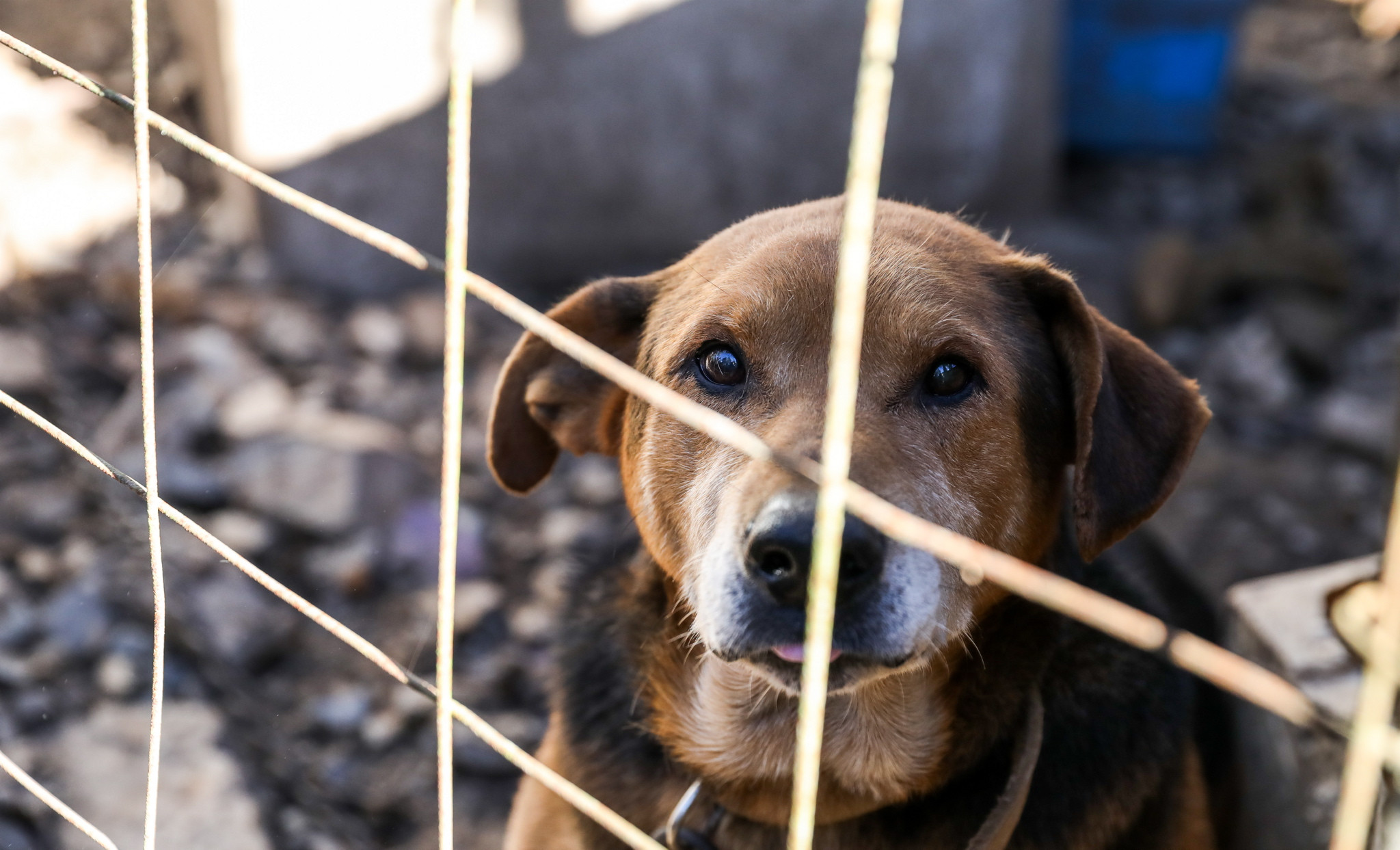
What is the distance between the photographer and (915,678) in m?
2.18

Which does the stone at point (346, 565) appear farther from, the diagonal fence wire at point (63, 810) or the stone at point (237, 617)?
the diagonal fence wire at point (63, 810)

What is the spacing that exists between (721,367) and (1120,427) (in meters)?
0.75

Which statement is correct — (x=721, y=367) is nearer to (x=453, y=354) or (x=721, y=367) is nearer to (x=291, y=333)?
(x=453, y=354)

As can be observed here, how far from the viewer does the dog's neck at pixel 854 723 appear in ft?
7.01

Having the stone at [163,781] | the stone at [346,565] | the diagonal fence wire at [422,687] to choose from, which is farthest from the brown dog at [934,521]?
the stone at [346,565]

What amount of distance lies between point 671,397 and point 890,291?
1.02 m

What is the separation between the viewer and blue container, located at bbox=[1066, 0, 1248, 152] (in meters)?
7.38

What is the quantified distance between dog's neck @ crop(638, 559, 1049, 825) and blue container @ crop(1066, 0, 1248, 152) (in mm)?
6381

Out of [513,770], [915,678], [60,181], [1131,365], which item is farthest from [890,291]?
[60,181]

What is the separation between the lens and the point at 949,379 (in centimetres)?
215

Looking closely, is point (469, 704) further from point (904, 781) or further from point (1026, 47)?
point (1026, 47)

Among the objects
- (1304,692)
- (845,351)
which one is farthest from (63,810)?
(1304,692)

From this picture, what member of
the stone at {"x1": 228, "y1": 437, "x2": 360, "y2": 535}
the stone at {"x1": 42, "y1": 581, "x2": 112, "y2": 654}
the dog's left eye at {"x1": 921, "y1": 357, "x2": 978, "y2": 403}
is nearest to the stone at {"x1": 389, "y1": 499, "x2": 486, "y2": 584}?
the stone at {"x1": 228, "y1": 437, "x2": 360, "y2": 535}

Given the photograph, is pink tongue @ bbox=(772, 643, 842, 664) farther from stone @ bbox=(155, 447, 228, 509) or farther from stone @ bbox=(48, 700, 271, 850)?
stone @ bbox=(155, 447, 228, 509)
